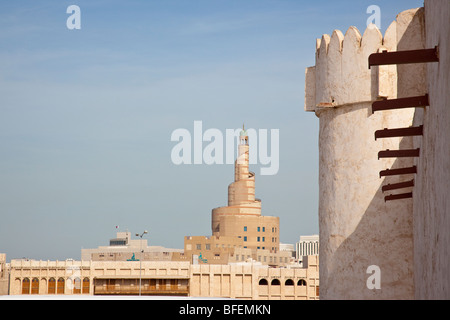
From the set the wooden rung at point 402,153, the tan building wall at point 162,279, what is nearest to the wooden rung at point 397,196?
the wooden rung at point 402,153

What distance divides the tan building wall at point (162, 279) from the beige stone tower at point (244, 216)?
58.2 meters

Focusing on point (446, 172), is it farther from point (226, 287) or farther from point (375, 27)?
point (226, 287)

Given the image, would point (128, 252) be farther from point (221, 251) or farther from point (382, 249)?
point (382, 249)

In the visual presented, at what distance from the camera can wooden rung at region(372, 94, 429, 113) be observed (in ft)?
24.3

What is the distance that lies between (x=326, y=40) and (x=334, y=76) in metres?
0.88

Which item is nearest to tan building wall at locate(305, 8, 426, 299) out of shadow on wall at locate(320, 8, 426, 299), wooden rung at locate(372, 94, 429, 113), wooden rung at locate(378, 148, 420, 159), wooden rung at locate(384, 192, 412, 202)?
shadow on wall at locate(320, 8, 426, 299)

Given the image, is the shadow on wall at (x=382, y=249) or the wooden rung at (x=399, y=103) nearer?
the wooden rung at (x=399, y=103)

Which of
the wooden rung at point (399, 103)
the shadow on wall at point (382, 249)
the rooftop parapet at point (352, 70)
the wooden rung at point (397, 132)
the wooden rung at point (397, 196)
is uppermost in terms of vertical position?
the rooftop parapet at point (352, 70)

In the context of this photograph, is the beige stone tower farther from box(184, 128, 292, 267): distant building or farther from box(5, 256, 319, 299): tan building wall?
box(5, 256, 319, 299): tan building wall

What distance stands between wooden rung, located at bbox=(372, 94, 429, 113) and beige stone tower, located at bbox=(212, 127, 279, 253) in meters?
128

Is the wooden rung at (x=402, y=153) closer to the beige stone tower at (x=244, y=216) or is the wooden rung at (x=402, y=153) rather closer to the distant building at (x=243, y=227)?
the distant building at (x=243, y=227)

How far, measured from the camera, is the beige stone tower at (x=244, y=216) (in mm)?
135250

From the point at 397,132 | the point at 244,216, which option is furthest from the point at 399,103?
the point at 244,216
